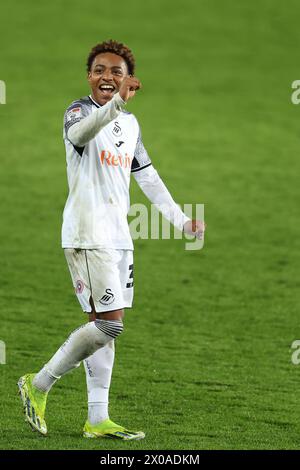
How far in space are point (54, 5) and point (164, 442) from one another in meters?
25.6

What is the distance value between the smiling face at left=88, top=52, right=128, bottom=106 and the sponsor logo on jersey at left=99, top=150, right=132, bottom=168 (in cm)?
35

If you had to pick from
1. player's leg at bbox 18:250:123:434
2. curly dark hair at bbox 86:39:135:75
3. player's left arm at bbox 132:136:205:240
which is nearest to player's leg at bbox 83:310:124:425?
player's leg at bbox 18:250:123:434

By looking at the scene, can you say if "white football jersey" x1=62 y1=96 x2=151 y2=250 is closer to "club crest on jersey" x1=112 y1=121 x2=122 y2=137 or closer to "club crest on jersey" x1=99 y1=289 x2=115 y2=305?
"club crest on jersey" x1=112 y1=121 x2=122 y2=137

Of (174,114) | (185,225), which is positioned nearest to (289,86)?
(174,114)

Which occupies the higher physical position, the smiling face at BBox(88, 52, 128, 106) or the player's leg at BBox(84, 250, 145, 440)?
the smiling face at BBox(88, 52, 128, 106)

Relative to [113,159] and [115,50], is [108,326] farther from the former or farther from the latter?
[115,50]

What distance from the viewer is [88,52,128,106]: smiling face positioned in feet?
23.3

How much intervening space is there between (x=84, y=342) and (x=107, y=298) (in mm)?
312
